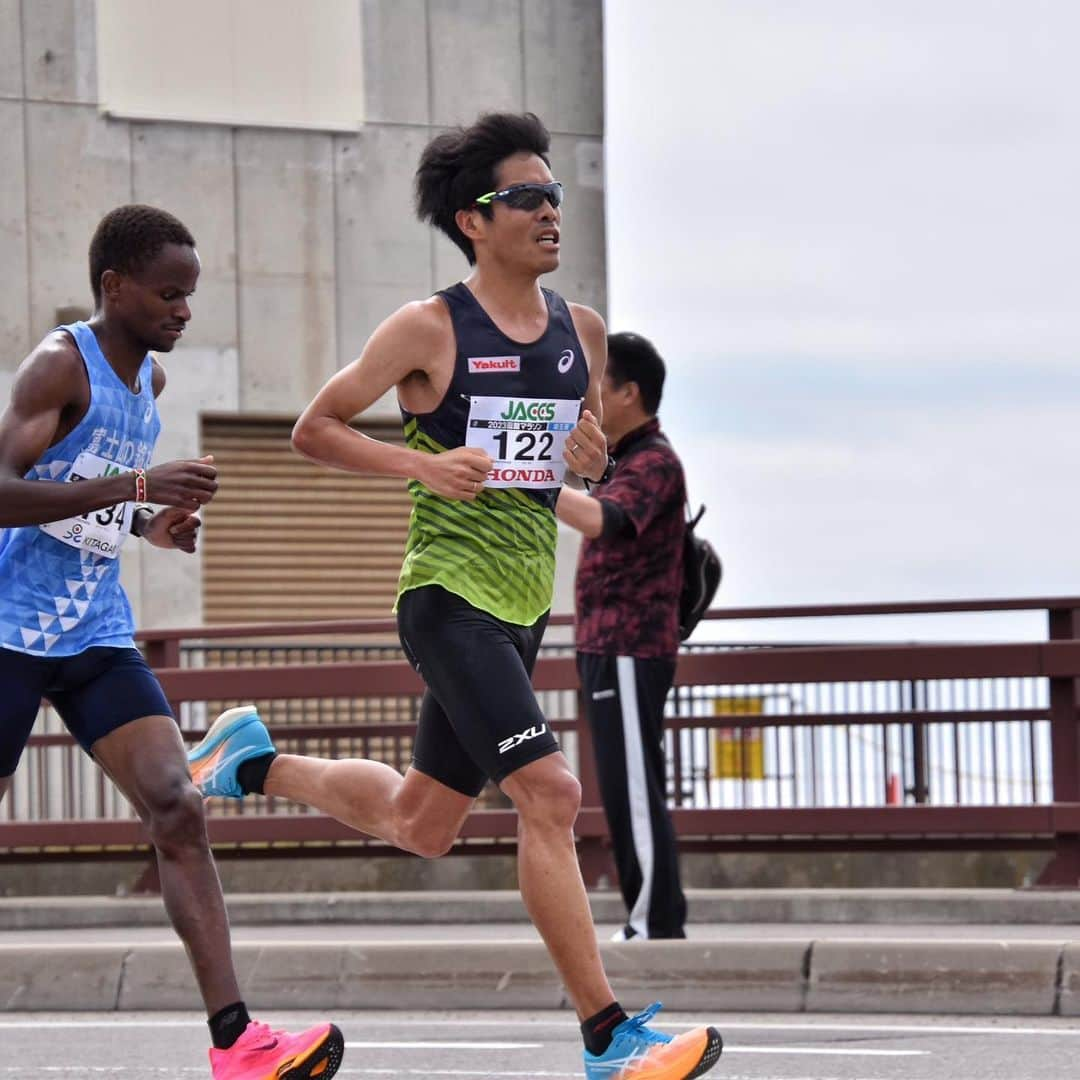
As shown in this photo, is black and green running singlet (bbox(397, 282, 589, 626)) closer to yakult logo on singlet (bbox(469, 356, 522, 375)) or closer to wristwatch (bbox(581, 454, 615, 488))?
yakult logo on singlet (bbox(469, 356, 522, 375))

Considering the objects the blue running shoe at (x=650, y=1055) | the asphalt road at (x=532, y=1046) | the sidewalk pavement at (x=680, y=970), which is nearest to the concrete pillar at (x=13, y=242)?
the sidewalk pavement at (x=680, y=970)

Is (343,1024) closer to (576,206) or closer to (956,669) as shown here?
(956,669)

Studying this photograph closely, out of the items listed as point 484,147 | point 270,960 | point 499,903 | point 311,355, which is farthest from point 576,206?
point 484,147

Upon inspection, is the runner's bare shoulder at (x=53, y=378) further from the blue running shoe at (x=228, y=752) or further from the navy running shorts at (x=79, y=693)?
the blue running shoe at (x=228, y=752)

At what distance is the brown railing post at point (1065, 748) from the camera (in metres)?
10.8

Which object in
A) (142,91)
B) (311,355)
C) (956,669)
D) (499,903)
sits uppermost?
(142,91)

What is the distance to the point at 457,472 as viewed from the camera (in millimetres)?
5762

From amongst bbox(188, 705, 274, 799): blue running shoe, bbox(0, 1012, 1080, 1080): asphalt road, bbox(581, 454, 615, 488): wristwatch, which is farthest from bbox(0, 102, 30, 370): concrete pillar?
bbox(581, 454, 615, 488): wristwatch

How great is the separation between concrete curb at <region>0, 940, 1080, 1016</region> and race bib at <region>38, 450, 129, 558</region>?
10.4ft

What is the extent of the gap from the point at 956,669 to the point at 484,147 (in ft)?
17.6

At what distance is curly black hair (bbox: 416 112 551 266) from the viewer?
20.1 feet

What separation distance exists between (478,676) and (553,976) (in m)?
3.06

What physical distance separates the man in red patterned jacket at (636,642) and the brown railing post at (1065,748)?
8.43 ft

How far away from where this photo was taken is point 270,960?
29.0ft
